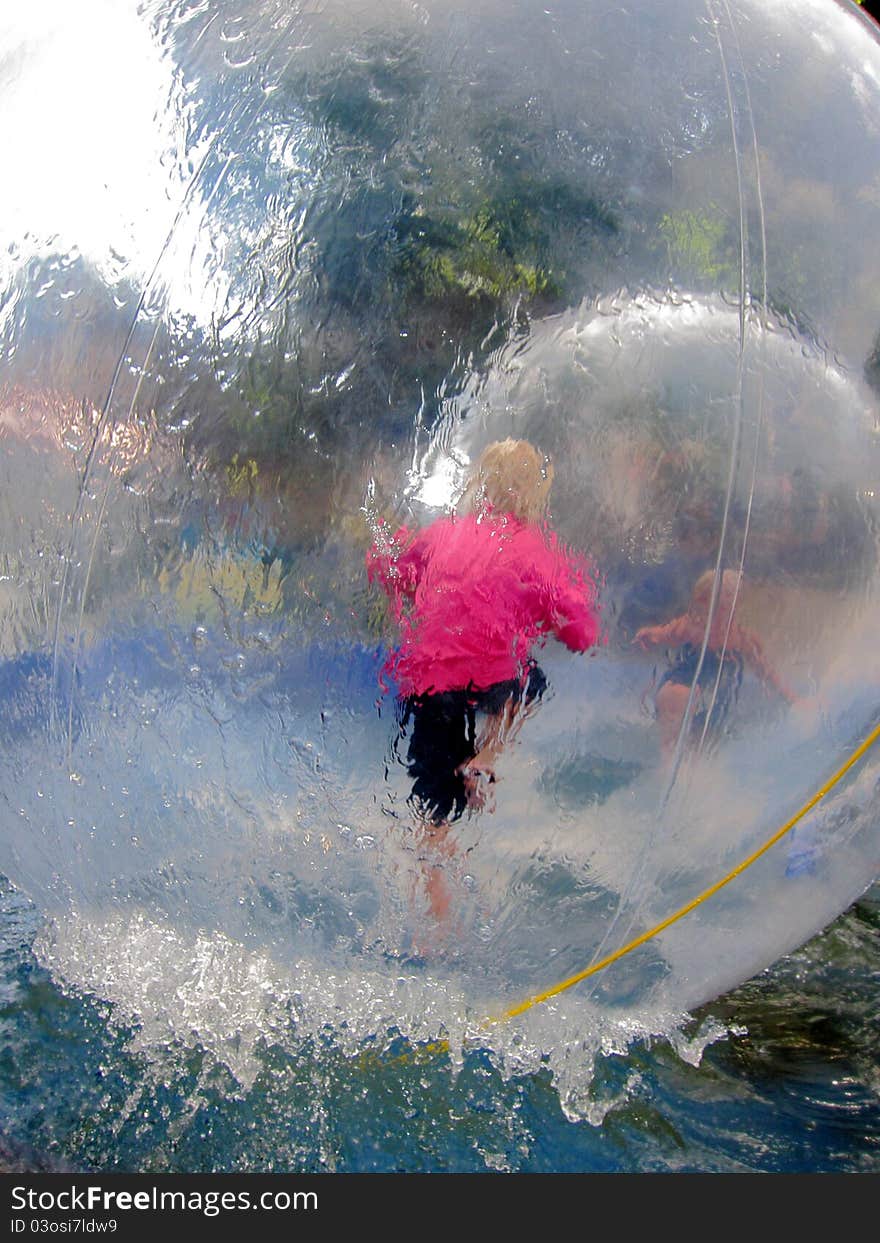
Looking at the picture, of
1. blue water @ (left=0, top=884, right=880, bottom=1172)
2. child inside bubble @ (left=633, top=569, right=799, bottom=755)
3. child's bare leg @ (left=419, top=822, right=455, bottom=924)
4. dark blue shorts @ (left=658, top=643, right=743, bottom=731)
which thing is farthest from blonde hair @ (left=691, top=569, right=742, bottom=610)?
blue water @ (left=0, top=884, right=880, bottom=1172)

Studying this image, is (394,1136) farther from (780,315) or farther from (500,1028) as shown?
(780,315)

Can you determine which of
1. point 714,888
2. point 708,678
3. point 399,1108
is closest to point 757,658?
point 708,678

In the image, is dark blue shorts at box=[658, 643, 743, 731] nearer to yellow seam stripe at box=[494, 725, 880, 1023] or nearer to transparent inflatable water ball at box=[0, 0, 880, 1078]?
transparent inflatable water ball at box=[0, 0, 880, 1078]

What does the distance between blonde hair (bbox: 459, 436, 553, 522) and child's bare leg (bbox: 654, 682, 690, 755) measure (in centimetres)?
54

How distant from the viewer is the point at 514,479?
2686 millimetres

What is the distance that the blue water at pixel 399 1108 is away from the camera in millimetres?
2875

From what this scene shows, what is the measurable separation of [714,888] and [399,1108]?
101 centimetres

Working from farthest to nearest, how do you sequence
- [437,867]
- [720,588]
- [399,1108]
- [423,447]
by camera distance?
[399,1108] < [437,867] < [720,588] < [423,447]

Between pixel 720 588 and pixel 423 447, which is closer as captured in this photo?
pixel 423 447

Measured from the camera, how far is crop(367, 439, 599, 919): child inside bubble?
2.68m

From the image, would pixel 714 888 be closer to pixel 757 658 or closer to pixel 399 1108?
pixel 757 658

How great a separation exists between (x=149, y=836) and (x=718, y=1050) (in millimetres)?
1785

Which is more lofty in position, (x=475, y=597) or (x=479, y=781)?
(x=475, y=597)

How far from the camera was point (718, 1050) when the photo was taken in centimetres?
343
